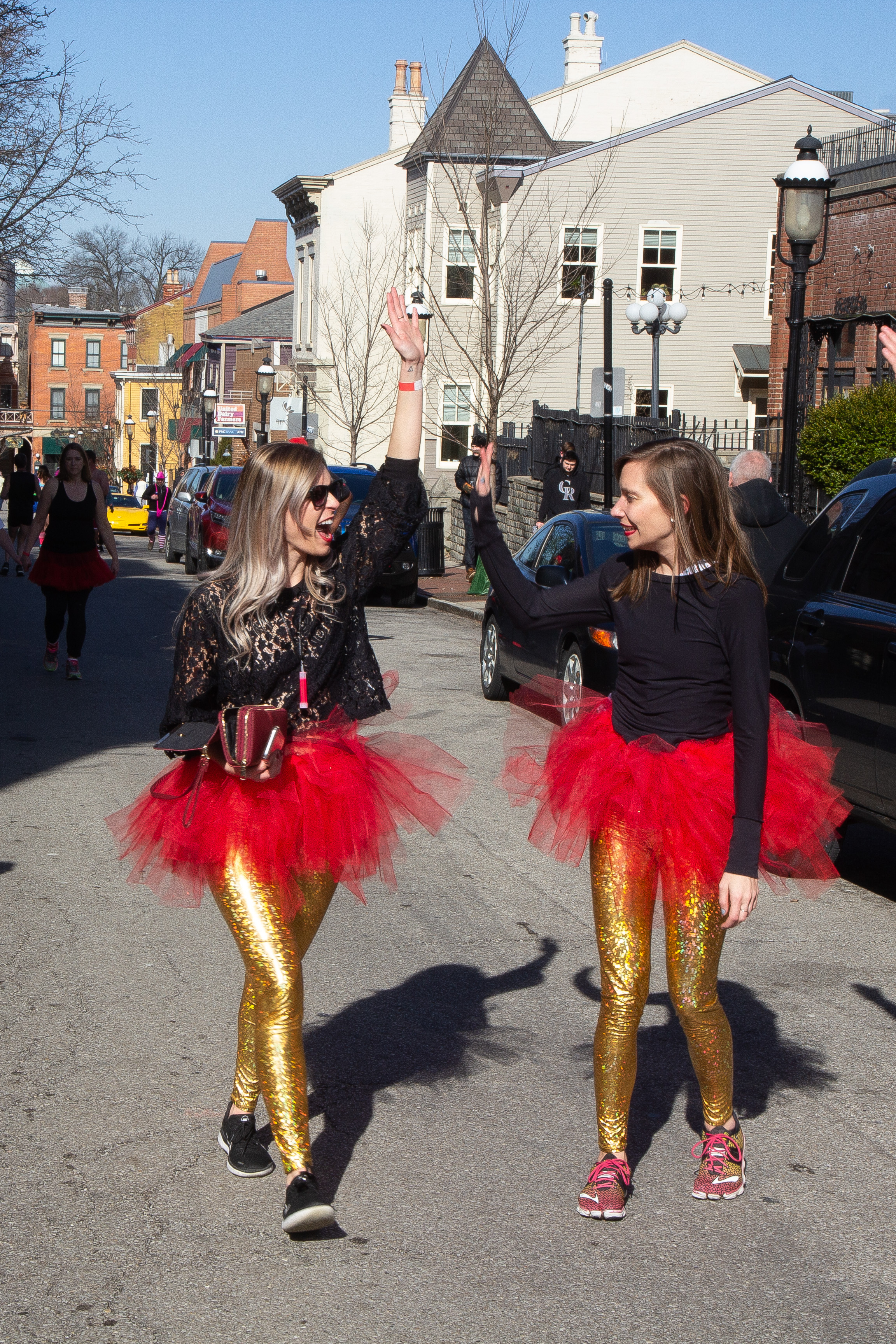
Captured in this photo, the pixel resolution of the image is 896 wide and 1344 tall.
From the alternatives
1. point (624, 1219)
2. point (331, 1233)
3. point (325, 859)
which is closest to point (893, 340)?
point (325, 859)

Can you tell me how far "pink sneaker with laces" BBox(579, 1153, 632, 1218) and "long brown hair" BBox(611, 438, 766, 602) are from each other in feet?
4.79

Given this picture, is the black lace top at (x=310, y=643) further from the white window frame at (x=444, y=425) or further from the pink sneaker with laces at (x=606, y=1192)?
the white window frame at (x=444, y=425)

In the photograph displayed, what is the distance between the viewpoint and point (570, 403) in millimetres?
37250

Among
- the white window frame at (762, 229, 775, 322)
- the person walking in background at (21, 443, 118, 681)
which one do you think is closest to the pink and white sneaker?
the person walking in background at (21, 443, 118, 681)

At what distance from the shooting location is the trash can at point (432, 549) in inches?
992

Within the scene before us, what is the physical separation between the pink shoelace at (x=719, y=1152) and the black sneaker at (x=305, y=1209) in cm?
103

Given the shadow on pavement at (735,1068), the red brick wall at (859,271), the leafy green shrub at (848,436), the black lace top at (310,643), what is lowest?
the shadow on pavement at (735,1068)

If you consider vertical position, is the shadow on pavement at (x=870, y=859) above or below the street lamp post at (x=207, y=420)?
below

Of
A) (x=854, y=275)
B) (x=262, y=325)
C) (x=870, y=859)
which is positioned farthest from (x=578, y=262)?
(x=262, y=325)

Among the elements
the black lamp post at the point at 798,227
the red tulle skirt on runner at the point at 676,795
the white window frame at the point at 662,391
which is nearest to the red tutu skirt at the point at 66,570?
the black lamp post at the point at 798,227

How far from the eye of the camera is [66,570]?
486 inches

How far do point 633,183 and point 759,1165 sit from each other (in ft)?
113

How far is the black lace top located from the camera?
3639 mm

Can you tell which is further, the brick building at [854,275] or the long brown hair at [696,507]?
the brick building at [854,275]
